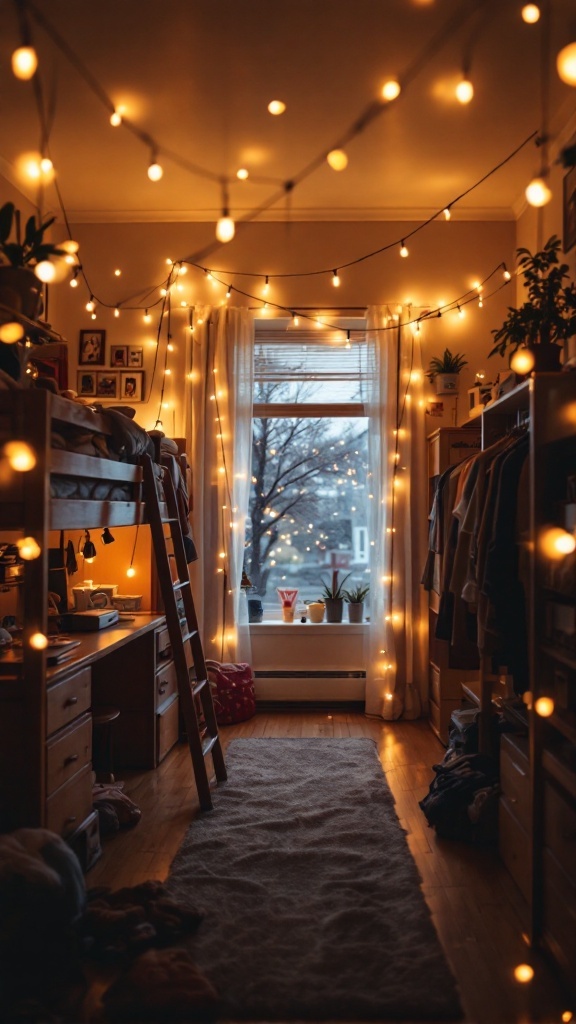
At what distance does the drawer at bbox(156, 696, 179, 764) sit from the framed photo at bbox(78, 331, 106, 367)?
228cm

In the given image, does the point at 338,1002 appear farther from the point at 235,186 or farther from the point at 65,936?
the point at 235,186

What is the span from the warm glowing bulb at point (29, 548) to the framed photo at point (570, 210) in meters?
2.83

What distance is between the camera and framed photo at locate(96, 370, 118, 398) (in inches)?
191

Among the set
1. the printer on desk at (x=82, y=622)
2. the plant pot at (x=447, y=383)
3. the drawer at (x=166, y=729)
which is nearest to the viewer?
the printer on desk at (x=82, y=622)

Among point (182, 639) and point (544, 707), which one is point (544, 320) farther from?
point (182, 639)

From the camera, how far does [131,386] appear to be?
15.9 ft

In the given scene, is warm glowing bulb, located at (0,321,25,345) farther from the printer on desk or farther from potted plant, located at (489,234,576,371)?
potted plant, located at (489,234,576,371)

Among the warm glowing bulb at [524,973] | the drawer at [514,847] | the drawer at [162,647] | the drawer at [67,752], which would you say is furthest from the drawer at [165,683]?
the warm glowing bulb at [524,973]

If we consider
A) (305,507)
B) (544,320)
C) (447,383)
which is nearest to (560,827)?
(544,320)

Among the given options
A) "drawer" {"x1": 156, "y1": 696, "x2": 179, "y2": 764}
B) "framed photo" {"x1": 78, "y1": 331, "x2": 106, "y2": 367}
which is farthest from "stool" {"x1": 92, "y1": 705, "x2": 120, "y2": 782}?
"framed photo" {"x1": 78, "y1": 331, "x2": 106, "y2": 367}

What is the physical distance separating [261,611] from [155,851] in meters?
2.42

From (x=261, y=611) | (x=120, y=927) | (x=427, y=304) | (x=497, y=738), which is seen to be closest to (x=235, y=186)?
(x=427, y=304)

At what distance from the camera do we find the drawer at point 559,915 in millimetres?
1860

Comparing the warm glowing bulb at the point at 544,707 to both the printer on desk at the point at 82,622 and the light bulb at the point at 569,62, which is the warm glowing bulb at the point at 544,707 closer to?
the light bulb at the point at 569,62
